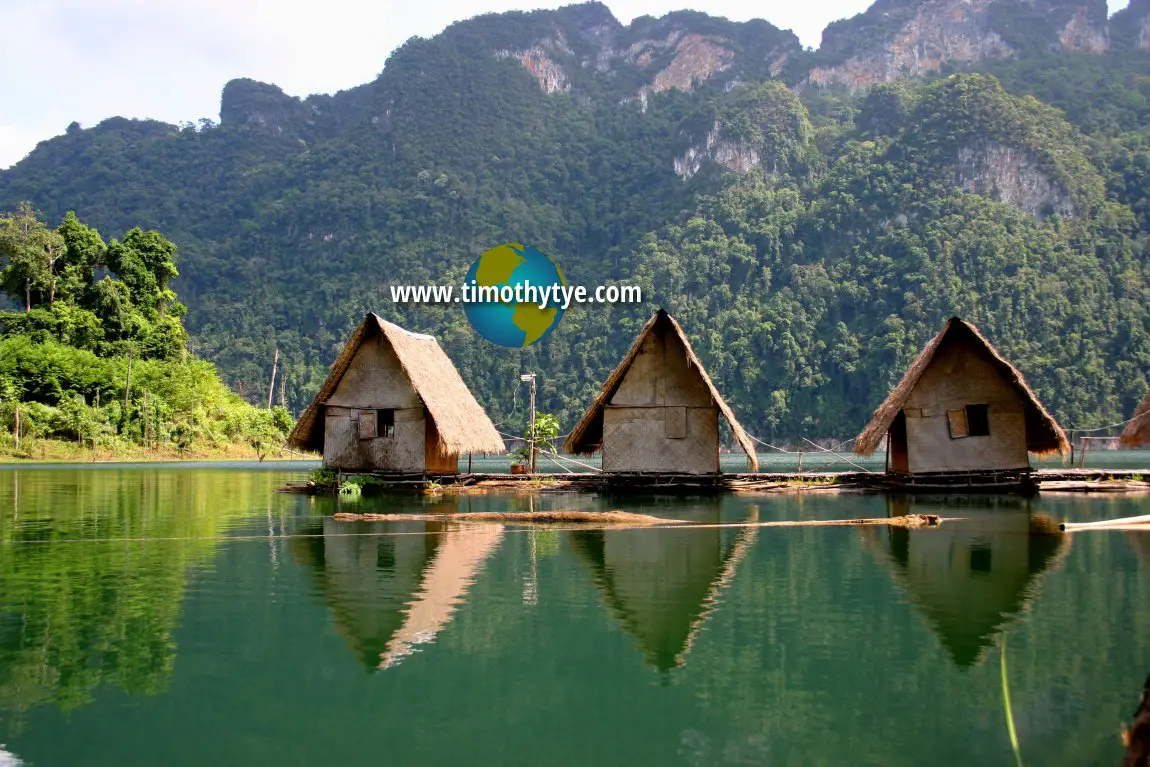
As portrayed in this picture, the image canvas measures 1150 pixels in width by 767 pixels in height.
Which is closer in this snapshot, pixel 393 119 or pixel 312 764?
pixel 312 764

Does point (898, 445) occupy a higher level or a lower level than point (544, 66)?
lower

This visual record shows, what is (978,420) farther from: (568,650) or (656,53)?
(656,53)

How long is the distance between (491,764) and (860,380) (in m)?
69.7

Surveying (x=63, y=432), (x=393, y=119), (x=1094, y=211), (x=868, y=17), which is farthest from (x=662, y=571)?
(x=868, y=17)

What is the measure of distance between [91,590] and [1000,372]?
1481 cm

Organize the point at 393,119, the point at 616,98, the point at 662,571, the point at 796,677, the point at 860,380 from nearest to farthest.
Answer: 1. the point at 796,677
2. the point at 662,571
3. the point at 860,380
4. the point at 393,119
5. the point at 616,98

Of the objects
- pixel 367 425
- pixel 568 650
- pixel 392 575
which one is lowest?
pixel 568 650

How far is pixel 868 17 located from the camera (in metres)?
127

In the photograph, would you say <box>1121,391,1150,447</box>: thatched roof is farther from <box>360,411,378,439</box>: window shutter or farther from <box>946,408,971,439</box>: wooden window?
<box>360,411,378,439</box>: window shutter

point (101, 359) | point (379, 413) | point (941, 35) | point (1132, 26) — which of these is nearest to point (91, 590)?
point (379, 413)

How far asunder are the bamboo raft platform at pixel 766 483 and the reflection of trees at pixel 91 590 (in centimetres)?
411

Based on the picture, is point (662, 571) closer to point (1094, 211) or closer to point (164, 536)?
point (164, 536)

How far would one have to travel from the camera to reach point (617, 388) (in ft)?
61.6

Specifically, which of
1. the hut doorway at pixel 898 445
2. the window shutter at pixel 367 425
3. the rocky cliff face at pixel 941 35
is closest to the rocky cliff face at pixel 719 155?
the rocky cliff face at pixel 941 35
